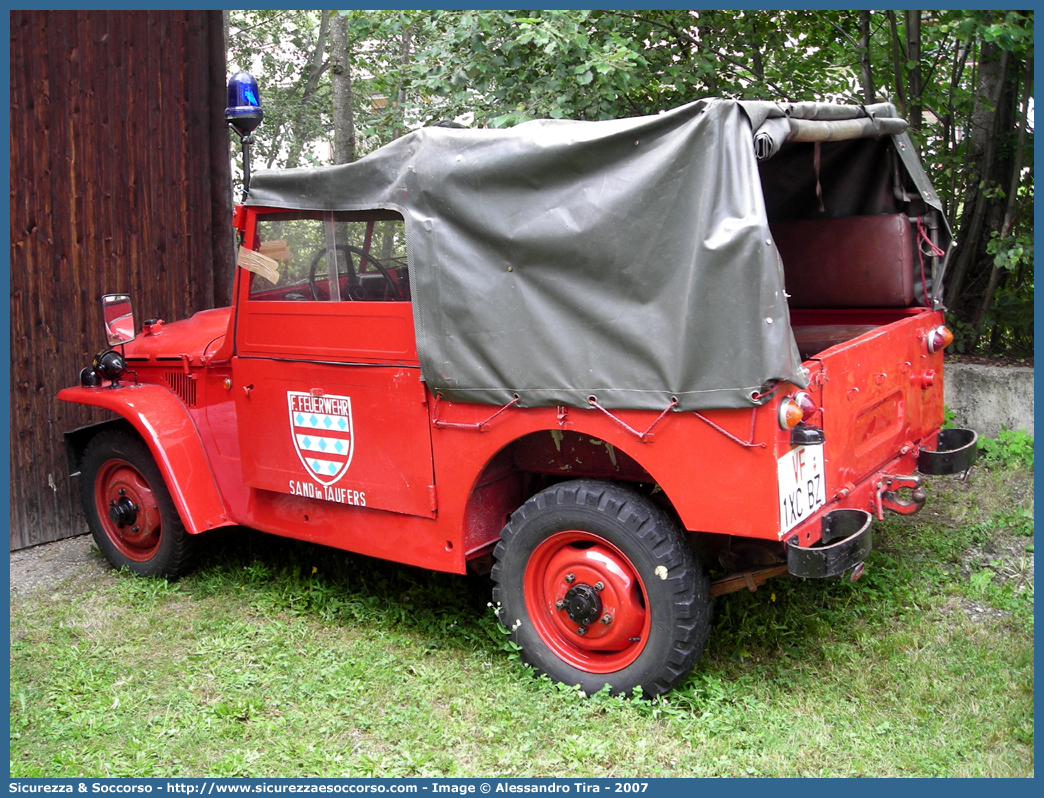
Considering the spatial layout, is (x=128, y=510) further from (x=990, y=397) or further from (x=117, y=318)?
(x=990, y=397)

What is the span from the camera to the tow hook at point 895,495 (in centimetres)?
390

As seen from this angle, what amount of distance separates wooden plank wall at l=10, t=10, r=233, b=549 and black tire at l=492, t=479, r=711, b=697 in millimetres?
3680

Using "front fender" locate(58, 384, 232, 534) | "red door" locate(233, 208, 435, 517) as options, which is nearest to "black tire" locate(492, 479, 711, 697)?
"red door" locate(233, 208, 435, 517)

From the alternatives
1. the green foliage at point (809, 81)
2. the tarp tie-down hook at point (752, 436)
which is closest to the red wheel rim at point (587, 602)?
the tarp tie-down hook at point (752, 436)

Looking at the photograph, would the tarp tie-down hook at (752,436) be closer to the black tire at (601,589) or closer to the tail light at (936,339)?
the black tire at (601,589)

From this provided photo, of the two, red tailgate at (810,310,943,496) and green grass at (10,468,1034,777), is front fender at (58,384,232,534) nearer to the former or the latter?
green grass at (10,468,1034,777)

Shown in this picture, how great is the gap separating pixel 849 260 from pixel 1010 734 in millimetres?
2445

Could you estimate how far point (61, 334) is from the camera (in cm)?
591

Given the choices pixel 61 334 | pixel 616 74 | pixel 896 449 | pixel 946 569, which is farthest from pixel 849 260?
pixel 61 334

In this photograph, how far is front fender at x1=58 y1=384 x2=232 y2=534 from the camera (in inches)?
185

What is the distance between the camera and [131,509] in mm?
5168

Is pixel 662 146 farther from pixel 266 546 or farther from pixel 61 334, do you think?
pixel 61 334

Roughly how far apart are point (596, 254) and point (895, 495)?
177 centimetres

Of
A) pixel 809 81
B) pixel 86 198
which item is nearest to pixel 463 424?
pixel 86 198
